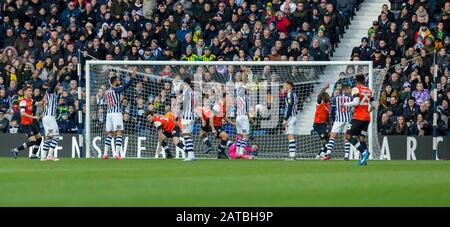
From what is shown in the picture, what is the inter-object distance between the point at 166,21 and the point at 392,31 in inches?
280

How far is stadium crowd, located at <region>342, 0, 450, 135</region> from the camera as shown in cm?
2980

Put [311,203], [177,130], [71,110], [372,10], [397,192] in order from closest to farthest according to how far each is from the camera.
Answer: [311,203], [397,192], [177,130], [71,110], [372,10]

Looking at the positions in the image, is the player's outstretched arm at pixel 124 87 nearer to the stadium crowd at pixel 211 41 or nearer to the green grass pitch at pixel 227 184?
the stadium crowd at pixel 211 41

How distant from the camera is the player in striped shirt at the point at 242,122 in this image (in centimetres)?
3020

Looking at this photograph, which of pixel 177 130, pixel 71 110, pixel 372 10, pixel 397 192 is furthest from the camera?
pixel 372 10

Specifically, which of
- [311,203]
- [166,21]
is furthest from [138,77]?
[311,203]

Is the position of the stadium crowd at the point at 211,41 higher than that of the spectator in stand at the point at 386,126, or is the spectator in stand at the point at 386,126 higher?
the stadium crowd at the point at 211,41

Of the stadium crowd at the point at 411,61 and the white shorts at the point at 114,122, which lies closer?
the stadium crowd at the point at 411,61

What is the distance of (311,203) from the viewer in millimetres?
15758

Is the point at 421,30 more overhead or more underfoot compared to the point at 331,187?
more overhead

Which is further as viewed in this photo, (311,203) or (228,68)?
(228,68)

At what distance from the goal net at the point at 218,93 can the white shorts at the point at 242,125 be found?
1.49 feet

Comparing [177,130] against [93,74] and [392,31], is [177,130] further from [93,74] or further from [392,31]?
[392,31]

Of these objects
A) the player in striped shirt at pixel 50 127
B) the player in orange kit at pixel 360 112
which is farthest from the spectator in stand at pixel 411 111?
the player in striped shirt at pixel 50 127
